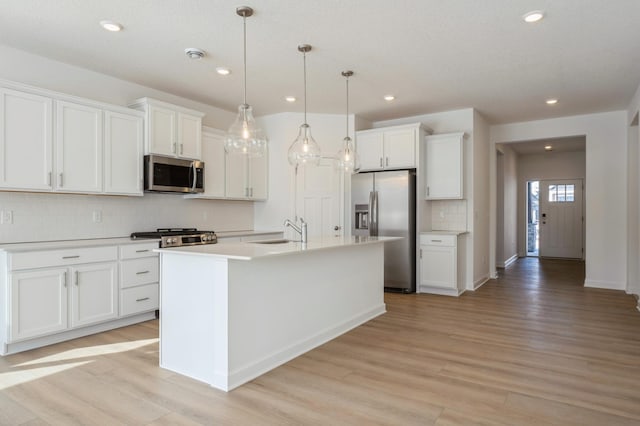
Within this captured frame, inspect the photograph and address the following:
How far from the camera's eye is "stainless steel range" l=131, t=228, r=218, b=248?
14.4 feet

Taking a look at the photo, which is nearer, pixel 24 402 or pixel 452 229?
pixel 24 402

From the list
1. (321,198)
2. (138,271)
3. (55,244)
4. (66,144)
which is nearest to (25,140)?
(66,144)

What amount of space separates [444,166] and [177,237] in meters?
3.85

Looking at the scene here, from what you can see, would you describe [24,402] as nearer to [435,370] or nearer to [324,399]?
[324,399]

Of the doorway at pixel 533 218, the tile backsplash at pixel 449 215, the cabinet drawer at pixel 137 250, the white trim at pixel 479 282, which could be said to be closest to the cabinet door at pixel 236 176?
the cabinet drawer at pixel 137 250

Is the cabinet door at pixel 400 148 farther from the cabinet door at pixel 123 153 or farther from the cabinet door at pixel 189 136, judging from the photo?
the cabinet door at pixel 123 153

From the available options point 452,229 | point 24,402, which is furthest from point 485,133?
point 24,402

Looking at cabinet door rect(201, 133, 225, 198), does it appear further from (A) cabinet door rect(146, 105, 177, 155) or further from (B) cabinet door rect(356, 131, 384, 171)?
(B) cabinet door rect(356, 131, 384, 171)

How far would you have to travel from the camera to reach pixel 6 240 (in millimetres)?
3631

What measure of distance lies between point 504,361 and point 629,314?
2.54m

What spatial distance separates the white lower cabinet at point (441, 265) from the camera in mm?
5480

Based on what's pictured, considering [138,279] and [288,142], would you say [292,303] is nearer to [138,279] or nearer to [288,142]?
[138,279]

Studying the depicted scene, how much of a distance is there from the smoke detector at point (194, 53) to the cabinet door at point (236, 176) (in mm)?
1951

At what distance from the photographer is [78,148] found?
3926mm
